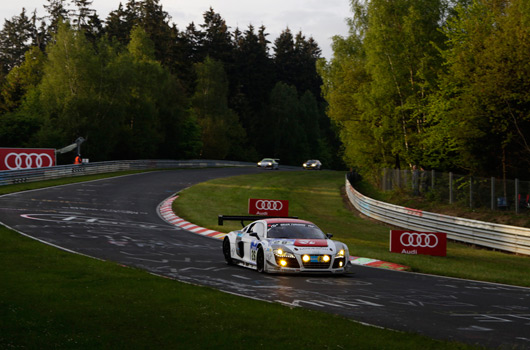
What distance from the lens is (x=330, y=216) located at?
3900 centimetres

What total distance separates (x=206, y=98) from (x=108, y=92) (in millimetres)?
28440

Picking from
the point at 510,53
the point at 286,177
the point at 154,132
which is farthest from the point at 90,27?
the point at 510,53

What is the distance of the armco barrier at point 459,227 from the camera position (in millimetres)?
25625

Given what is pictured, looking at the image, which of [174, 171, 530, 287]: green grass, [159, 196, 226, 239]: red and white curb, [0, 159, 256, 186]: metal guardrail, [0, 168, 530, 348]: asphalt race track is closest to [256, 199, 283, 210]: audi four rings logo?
[174, 171, 530, 287]: green grass

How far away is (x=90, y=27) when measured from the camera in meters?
108

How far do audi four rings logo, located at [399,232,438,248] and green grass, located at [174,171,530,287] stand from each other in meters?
0.73

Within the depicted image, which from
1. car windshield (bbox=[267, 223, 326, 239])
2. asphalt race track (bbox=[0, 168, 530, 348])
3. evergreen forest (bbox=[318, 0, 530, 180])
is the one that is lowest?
asphalt race track (bbox=[0, 168, 530, 348])

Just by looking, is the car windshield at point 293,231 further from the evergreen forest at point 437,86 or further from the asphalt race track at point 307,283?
the evergreen forest at point 437,86

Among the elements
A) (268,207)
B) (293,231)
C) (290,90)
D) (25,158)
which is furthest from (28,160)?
(290,90)

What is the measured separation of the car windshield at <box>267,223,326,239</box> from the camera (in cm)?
1667

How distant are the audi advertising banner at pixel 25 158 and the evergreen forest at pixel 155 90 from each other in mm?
10993

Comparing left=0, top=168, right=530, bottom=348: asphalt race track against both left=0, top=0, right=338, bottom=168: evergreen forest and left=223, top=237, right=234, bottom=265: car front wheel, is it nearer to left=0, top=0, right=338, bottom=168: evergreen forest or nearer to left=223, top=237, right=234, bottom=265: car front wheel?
left=223, top=237, right=234, bottom=265: car front wheel

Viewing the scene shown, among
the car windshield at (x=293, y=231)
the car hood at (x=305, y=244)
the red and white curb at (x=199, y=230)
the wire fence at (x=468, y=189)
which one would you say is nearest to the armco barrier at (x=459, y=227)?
the wire fence at (x=468, y=189)

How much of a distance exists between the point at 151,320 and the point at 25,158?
1708 inches
